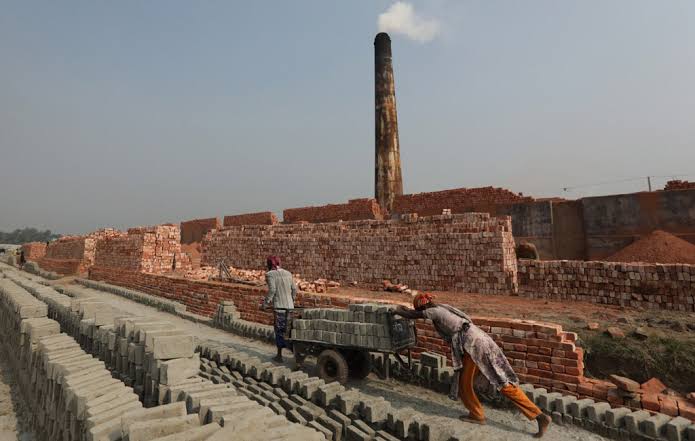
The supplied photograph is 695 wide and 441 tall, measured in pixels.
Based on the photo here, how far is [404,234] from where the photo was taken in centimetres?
1124

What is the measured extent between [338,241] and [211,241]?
25.4ft

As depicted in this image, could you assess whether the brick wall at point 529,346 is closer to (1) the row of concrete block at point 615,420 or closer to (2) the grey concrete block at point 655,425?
(1) the row of concrete block at point 615,420

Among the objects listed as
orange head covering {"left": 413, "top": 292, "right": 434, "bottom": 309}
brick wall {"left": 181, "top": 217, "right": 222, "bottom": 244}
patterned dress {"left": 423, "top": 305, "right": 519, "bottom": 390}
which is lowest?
patterned dress {"left": 423, "top": 305, "right": 519, "bottom": 390}

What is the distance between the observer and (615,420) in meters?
3.63

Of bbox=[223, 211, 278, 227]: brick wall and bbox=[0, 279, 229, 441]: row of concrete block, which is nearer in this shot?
bbox=[0, 279, 229, 441]: row of concrete block

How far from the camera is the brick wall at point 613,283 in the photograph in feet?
24.2

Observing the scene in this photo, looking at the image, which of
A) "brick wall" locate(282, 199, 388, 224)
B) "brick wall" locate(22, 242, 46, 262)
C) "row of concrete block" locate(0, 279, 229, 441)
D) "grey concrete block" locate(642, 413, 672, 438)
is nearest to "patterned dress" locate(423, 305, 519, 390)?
"grey concrete block" locate(642, 413, 672, 438)

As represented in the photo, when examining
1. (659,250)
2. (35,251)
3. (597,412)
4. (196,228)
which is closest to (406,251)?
(597,412)

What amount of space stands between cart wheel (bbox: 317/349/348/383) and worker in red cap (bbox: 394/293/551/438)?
1312mm

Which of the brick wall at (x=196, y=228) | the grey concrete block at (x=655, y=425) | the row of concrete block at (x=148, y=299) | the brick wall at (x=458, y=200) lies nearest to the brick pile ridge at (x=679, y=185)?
the brick wall at (x=458, y=200)

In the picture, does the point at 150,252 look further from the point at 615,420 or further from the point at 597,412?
the point at 615,420

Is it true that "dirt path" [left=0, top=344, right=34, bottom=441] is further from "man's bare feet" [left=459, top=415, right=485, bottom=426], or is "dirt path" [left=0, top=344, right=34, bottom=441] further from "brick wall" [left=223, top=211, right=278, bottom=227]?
"brick wall" [left=223, top=211, right=278, bottom=227]

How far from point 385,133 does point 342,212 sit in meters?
5.87

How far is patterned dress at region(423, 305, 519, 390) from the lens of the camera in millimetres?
3668
